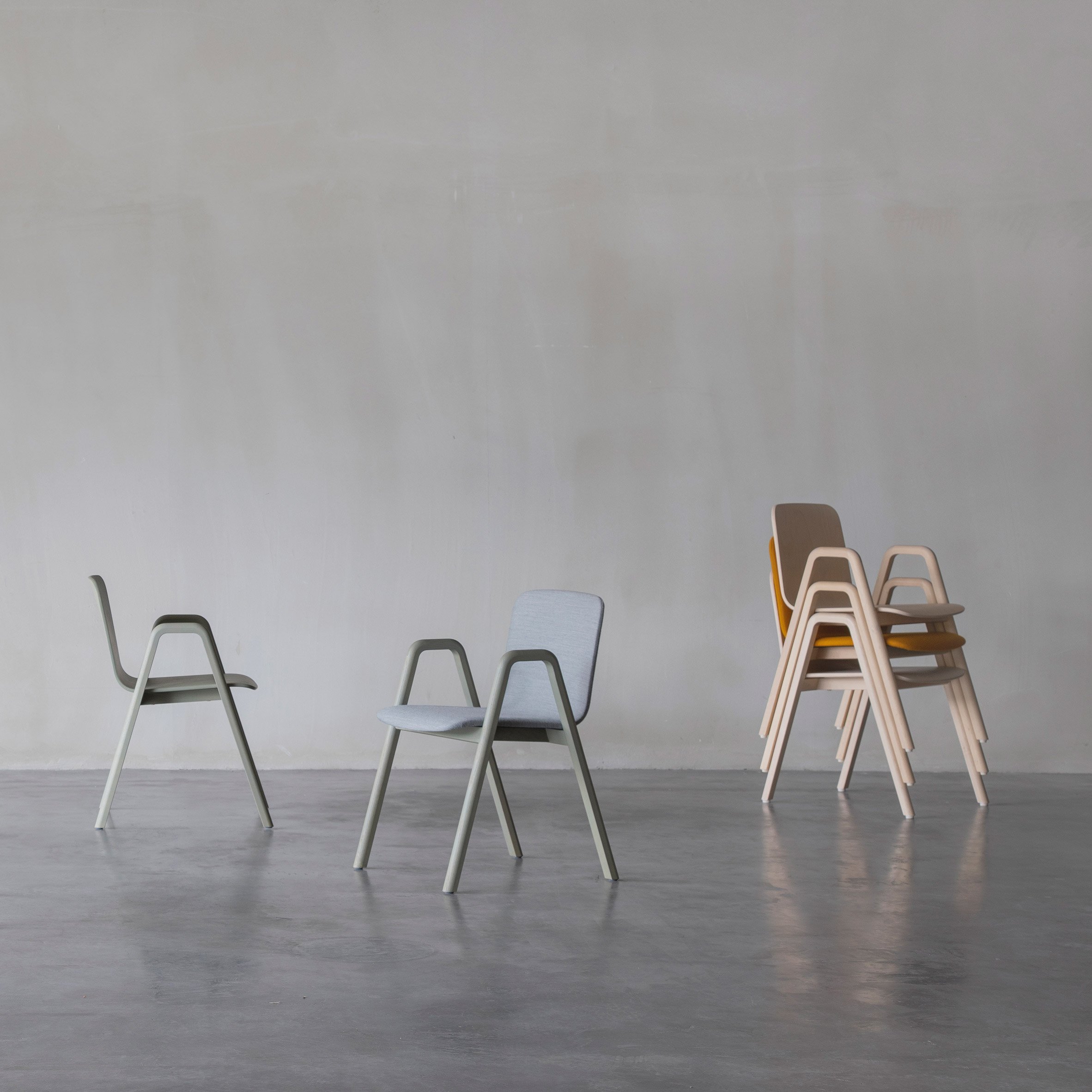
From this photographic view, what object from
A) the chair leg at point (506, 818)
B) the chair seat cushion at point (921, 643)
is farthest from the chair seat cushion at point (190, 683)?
the chair seat cushion at point (921, 643)

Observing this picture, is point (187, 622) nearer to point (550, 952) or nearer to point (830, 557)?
point (550, 952)

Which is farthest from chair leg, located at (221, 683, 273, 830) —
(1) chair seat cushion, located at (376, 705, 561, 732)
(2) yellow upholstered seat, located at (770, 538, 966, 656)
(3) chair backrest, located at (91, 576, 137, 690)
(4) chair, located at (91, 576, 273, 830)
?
(2) yellow upholstered seat, located at (770, 538, 966, 656)

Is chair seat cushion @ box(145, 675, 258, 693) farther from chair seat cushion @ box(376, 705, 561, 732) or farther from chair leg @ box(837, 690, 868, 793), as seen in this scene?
chair leg @ box(837, 690, 868, 793)

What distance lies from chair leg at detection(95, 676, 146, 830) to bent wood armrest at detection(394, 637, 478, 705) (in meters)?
0.98

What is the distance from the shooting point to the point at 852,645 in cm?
444

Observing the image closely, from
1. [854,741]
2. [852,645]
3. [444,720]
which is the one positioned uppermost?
[444,720]

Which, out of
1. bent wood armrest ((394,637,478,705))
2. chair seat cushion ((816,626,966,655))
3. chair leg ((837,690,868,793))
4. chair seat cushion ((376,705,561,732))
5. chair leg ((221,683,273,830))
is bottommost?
chair leg ((837,690,868,793))

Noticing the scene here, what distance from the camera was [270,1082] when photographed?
1.79 meters

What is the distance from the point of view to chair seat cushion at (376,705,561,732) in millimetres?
2982

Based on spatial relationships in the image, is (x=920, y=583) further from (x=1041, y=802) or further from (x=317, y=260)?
(x=317, y=260)

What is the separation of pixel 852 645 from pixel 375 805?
2080 mm

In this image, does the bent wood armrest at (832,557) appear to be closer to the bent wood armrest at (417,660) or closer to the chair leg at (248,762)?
the bent wood armrest at (417,660)

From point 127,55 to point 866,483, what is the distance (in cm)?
395

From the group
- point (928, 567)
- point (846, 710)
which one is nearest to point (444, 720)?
point (846, 710)
